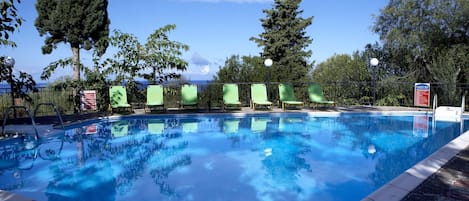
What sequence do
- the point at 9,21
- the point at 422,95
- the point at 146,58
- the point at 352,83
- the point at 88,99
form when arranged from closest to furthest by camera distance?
the point at 9,21 < the point at 88,99 < the point at 422,95 < the point at 146,58 < the point at 352,83

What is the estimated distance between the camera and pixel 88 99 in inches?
398

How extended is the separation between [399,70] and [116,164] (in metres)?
14.1

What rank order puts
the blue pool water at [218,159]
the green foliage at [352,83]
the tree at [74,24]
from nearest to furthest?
the blue pool water at [218,159]
the tree at [74,24]
the green foliage at [352,83]

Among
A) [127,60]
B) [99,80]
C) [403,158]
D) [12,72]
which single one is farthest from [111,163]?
[127,60]

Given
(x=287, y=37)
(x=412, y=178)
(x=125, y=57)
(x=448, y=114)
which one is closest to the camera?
(x=412, y=178)

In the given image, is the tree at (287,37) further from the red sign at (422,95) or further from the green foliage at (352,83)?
the red sign at (422,95)

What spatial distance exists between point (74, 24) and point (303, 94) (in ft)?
29.9

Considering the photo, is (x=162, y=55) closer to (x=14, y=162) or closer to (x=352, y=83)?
(x=14, y=162)

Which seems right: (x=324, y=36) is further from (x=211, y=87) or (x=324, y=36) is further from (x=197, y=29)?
(x=211, y=87)

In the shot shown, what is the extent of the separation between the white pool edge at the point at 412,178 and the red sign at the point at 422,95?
6.36 m

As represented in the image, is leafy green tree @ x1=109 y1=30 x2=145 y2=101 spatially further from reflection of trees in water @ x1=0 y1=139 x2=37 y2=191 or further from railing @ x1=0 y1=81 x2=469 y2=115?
reflection of trees in water @ x1=0 y1=139 x2=37 y2=191

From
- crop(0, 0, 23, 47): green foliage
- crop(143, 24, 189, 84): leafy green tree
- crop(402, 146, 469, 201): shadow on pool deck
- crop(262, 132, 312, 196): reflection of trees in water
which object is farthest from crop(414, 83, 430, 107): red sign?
crop(0, 0, 23, 47): green foliage

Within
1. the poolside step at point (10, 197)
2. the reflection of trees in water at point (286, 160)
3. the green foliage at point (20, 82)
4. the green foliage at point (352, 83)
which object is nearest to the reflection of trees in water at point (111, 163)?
the poolside step at point (10, 197)

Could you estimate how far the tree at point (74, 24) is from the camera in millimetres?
12391
